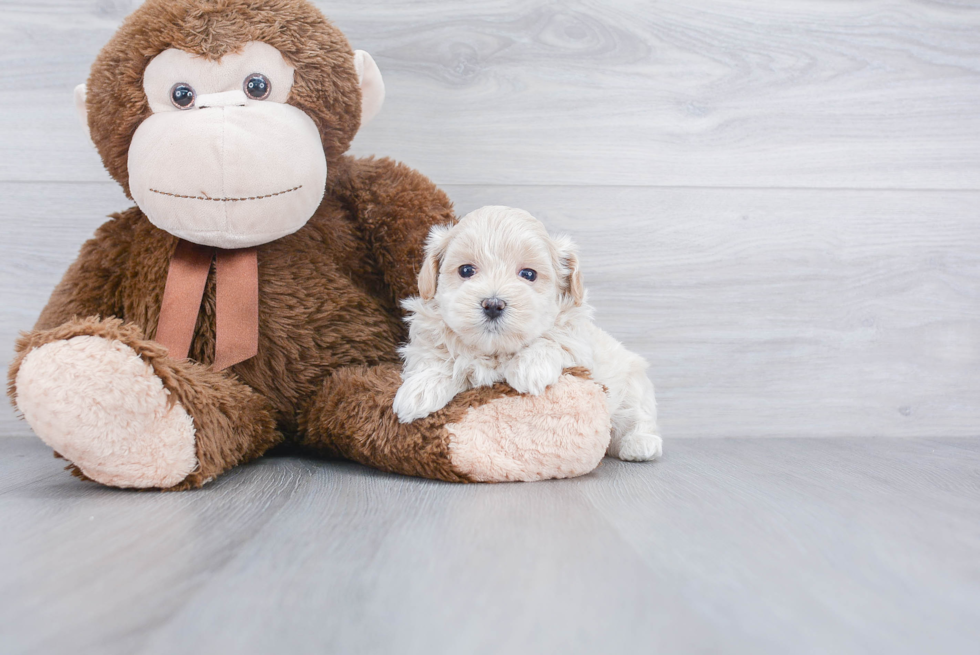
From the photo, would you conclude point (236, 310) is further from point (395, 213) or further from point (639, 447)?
point (639, 447)

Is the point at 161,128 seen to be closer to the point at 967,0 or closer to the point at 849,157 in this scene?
the point at 849,157

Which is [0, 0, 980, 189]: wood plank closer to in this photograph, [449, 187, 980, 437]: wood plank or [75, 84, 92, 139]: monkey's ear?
[449, 187, 980, 437]: wood plank

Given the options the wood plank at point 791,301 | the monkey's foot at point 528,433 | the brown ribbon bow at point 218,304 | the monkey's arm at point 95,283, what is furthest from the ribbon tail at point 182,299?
the wood plank at point 791,301

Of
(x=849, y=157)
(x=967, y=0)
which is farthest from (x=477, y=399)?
(x=967, y=0)

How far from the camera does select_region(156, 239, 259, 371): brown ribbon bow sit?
924 mm

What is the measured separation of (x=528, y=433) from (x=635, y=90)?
2.40ft

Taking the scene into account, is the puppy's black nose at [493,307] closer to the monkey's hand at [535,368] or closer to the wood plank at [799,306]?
the monkey's hand at [535,368]

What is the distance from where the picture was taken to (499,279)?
0.84 m

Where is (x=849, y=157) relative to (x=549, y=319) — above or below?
above

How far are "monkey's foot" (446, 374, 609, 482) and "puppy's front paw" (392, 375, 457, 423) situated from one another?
0.04m

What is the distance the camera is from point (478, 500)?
0.77m

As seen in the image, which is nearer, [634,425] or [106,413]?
[106,413]

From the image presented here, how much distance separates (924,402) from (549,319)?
88 cm

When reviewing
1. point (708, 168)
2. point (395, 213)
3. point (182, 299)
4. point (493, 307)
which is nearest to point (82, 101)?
point (182, 299)
